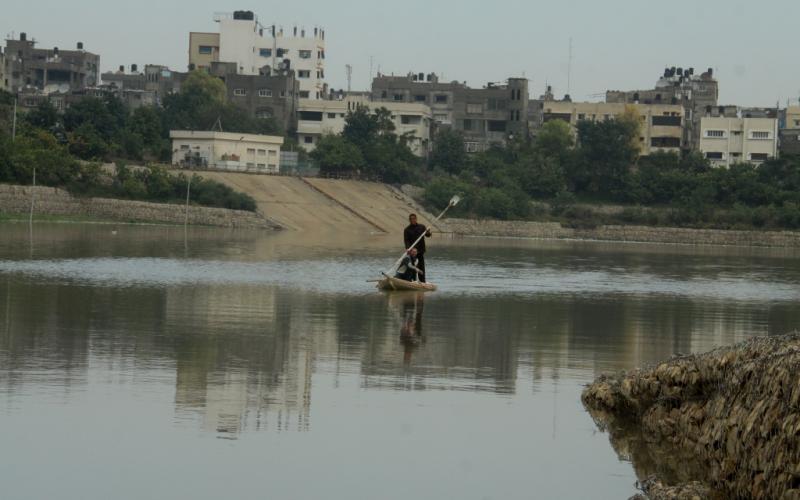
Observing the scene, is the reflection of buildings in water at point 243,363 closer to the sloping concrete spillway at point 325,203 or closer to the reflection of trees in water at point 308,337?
the reflection of trees in water at point 308,337

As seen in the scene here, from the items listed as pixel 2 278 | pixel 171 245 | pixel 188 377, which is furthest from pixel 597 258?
pixel 188 377

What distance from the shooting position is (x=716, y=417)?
12.2m

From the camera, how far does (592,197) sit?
360ft

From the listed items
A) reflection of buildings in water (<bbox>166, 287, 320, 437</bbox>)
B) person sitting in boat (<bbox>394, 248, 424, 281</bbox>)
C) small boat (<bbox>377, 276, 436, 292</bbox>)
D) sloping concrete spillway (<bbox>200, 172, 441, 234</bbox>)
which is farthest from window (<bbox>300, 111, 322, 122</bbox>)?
reflection of buildings in water (<bbox>166, 287, 320, 437</bbox>)

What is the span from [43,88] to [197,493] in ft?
435

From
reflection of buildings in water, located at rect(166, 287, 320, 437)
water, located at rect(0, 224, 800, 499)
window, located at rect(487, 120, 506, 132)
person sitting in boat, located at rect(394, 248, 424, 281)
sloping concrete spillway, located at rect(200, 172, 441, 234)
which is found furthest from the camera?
window, located at rect(487, 120, 506, 132)

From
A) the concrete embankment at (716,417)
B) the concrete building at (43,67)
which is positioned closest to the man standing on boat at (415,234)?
the concrete embankment at (716,417)

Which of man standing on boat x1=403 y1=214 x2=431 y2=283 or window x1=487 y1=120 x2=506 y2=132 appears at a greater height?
window x1=487 y1=120 x2=506 y2=132

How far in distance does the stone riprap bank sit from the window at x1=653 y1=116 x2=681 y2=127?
171 ft

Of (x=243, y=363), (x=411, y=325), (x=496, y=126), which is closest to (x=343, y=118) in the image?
(x=496, y=126)

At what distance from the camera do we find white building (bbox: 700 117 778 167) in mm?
123625

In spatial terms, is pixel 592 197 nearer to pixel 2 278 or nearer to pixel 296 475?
pixel 2 278

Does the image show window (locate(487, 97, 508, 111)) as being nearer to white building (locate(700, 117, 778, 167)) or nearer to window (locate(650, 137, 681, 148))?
window (locate(650, 137, 681, 148))

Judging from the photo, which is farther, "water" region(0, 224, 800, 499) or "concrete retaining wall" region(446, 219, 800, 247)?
"concrete retaining wall" region(446, 219, 800, 247)
